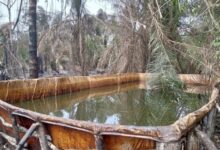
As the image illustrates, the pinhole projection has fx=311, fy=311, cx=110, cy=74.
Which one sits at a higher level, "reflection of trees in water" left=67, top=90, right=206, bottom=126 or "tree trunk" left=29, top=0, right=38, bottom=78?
"tree trunk" left=29, top=0, right=38, bottom=78

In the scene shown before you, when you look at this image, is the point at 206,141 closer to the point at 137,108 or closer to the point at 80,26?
the point at 137,108

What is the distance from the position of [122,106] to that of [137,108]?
213 millimetres

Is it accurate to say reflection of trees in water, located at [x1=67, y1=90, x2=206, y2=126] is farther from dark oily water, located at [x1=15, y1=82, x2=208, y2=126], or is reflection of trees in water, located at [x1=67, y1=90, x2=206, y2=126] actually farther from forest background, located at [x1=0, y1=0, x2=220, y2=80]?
forest background, located at [x1=0, y1=0, x2=220, y2=80]

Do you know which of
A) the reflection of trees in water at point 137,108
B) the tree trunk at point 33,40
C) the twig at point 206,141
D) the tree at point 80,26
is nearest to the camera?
the twig at point 206,141

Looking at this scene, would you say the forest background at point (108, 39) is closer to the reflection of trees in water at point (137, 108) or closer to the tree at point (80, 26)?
the tree at point (80, 26)

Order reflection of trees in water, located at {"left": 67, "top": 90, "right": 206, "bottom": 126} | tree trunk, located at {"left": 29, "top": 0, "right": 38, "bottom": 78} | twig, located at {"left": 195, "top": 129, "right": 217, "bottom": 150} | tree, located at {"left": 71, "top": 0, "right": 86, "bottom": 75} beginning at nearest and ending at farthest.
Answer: twig, located at {"left": 195, "top": 129, "right": 217, "bottom": 150}
reflection of trees in water, located at {"left": 67, "top": 90, "right": 206, "bottom": 126}
tree trunk, located at {"left": 29, "top": 0, "right": 38, "bottom": 78}
tree, located at {"left": 71, "top": 0, "right": 86, "bottom": 75}

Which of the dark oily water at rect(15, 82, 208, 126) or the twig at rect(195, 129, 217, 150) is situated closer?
the twig at rect(195, 129, 217, 150)

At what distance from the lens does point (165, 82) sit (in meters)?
5.02

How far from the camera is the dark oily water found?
3.39 m

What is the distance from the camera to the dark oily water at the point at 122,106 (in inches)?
134

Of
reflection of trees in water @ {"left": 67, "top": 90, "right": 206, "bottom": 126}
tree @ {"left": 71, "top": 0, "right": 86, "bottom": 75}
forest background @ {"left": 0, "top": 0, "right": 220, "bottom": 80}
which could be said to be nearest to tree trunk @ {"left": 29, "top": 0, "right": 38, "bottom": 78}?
forest background @ {"left": 0, "top": 0, "right": 220, "bottom": 80}

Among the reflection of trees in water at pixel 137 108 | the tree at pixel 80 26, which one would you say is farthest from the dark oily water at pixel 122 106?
the tree at pixel 80 26

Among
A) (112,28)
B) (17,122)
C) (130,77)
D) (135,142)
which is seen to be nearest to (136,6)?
(112,28)

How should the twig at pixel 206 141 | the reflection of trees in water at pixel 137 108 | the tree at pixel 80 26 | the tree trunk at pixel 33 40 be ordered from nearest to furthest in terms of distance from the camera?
the twig at pixel 206 141, the reflection of trees in water at pixel 137 108, the tree trunk at pixel 33 40, the tree at pixel 80 26
